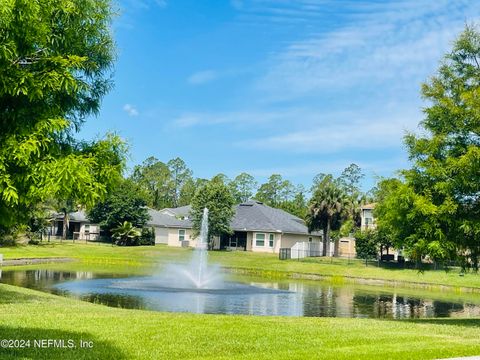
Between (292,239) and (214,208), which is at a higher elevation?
(214,208)

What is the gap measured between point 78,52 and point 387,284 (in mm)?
39162

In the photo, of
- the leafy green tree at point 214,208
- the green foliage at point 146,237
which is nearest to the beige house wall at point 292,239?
the leafy green tree at point 214,208

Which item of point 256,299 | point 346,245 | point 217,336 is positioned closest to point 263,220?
point 346,245

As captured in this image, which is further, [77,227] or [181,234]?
[77,227]

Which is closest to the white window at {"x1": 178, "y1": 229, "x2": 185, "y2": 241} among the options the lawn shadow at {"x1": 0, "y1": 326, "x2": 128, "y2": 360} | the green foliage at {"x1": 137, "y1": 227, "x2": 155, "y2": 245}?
the green foliage at {"x1": 137, "y1": 227, "x2": 155, "y2": 245}

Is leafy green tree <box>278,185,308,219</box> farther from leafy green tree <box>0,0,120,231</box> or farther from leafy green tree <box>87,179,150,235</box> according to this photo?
leafy green tree <box>0,0,120,231</box>

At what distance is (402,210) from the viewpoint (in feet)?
58.4

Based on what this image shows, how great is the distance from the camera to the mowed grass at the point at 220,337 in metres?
10.4

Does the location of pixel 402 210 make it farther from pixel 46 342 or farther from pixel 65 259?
pixel 65 259

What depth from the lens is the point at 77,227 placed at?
3383 inches

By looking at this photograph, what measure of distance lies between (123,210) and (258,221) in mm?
17165

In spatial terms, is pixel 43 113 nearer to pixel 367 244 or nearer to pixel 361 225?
pixel 367 244

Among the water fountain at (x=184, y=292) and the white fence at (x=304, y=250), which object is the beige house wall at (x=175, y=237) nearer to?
the white fence at (x=304, y=250)

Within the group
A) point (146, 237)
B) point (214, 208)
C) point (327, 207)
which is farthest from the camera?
point (146, 237)
